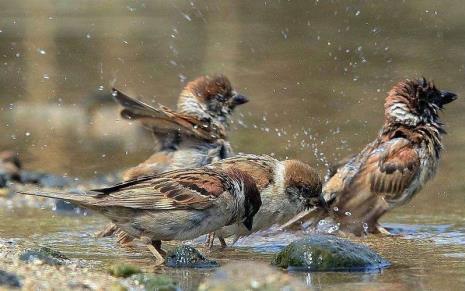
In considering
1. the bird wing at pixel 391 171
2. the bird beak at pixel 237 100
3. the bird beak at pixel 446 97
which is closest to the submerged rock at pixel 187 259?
the bird wing at pixel 391 171

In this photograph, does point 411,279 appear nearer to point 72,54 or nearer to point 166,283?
point 166,283

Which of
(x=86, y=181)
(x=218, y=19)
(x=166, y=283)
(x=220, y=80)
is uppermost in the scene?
(x=218, y=19)

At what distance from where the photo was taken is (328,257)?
6.59 m

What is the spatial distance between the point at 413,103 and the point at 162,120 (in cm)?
189

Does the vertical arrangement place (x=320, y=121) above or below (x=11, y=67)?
below

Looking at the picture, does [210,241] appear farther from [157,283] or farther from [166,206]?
[157,283]

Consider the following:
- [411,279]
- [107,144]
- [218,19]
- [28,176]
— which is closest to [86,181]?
[28,176]

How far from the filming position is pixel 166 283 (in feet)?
18.9

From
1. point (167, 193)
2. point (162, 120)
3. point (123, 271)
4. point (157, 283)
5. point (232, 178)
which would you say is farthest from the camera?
point (162, 120)

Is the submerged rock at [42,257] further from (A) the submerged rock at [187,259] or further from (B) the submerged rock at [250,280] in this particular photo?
(B) the submerged rock at [250,280]

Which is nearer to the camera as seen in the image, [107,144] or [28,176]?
[28,176]

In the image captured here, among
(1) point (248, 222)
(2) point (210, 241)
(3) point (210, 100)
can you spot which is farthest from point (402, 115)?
(1) point (248, 222)

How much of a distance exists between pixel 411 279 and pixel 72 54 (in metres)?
10.3

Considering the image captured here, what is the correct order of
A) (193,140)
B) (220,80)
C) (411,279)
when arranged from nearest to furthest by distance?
1. (411,279)
2. (193,140)
3. (220,80)
